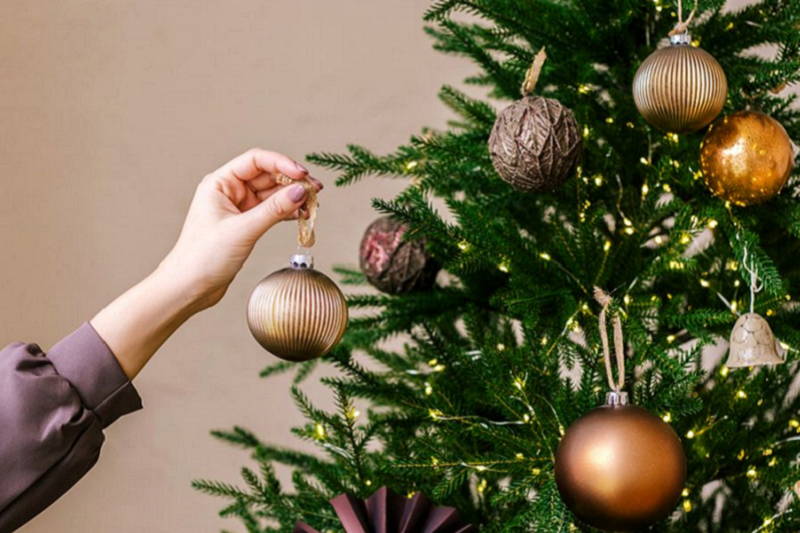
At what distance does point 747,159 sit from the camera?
689 mm

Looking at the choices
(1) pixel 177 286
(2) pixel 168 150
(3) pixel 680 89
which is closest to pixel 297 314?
(1) pixel 177 286

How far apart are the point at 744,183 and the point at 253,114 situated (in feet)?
3.28

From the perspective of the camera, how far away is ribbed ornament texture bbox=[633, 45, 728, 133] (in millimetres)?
667

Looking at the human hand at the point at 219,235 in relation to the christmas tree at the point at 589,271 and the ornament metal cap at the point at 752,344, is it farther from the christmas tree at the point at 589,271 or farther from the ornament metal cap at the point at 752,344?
the ornament metal cap at the point at 752,344

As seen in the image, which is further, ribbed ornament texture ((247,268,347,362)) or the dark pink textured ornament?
the dark pink textured ornament

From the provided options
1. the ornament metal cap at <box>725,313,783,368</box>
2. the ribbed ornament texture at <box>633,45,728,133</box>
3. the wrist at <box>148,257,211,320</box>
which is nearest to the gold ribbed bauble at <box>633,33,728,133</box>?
the ribbed ornament texture at <box>633,45,728,133</box>

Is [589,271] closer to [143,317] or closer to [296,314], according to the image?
[296,314]

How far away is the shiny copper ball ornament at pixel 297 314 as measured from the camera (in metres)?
0.65

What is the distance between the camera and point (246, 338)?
1.54 meters

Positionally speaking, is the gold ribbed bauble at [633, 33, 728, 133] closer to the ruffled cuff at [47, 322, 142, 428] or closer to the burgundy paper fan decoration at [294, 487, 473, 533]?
the burgundy paper fan decoration at [294, 487, 473, 533]

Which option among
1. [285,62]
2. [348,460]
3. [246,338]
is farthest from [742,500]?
[285,62]

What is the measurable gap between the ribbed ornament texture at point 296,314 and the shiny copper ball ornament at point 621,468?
0.20 m

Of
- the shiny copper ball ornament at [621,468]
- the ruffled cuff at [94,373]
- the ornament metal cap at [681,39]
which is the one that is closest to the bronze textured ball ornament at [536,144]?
the ornament metal cap at [681,39]

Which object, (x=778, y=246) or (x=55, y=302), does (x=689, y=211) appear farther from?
(x=55, y=302)
